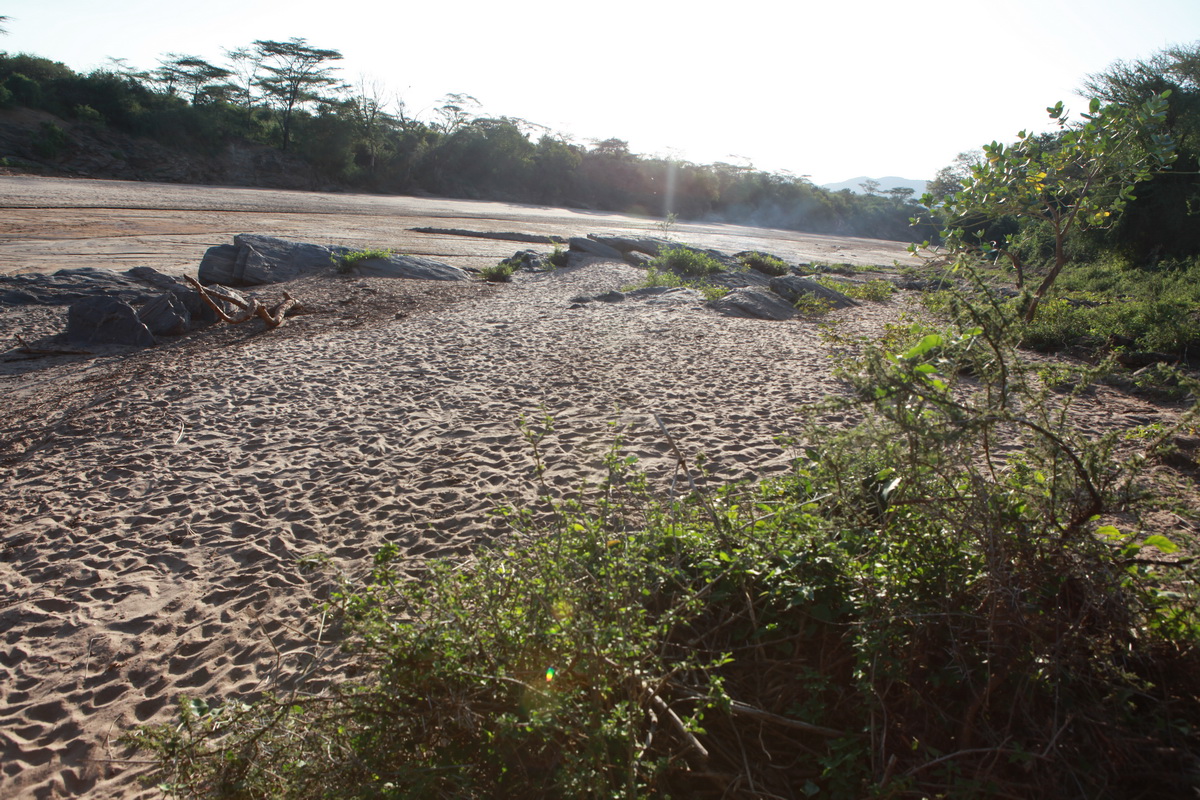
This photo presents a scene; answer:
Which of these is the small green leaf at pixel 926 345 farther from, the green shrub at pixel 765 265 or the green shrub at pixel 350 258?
the green shrub at pixel 765 265

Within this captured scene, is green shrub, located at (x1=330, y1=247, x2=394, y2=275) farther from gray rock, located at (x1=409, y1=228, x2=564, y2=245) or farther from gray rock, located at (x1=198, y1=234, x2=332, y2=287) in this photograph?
gray rock, located at (x1=409, y1=228, x2=564, y2=245)

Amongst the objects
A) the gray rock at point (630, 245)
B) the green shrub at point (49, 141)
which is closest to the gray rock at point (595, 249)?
the gray rock at point (630, 245)

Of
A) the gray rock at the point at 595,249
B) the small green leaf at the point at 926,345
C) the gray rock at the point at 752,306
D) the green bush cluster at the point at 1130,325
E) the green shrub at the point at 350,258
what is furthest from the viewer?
the gray rock at the point at 595,249

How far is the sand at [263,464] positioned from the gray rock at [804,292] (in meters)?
2.56

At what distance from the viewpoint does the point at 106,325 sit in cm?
711

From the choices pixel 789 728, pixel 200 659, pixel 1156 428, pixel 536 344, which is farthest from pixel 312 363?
pixel 1156 428

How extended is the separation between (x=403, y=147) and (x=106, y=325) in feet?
100

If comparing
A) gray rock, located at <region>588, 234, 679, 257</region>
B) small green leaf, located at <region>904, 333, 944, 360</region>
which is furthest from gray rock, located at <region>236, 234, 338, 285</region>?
small green leaf, located at <region>904, 333, 944, 360</region>

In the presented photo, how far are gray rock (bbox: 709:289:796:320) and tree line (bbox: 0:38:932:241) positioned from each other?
2643 centimetres

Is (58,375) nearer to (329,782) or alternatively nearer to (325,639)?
(325,639)

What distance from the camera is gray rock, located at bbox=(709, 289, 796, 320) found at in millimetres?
8797

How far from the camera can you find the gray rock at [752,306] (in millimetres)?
8797

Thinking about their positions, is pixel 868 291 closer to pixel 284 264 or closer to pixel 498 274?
pixel 498 274

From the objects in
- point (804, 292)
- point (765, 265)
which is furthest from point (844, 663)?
point (765, 265)
